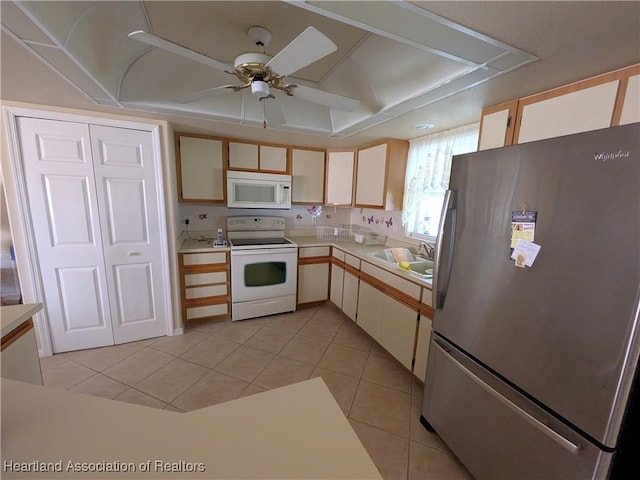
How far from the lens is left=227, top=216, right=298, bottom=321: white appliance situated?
2928 millimetres

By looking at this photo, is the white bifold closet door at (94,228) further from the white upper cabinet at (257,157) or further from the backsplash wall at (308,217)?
the white upper cabinet at (257,157)

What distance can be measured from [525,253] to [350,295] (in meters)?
2.02

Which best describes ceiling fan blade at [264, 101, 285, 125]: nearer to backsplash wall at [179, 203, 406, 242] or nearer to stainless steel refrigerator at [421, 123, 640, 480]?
stainless steel refrigerator at [421, 123, 640, 480]

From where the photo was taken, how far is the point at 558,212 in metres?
1.00

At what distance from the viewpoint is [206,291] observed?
113 inches

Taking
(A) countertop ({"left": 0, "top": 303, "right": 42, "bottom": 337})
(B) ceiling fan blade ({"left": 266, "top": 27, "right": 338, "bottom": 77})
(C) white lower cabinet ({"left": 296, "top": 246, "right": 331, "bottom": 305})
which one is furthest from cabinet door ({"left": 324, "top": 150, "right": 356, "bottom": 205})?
(A) countertop ({"left": 0, "top": 303, "right": 42, "bottom": 337})

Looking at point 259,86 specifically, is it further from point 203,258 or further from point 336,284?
point 336,284

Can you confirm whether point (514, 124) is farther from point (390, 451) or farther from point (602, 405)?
point (390, 451)

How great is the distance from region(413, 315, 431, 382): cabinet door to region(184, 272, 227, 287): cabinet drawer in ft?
6.77

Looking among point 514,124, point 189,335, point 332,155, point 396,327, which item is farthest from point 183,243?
point 514,124

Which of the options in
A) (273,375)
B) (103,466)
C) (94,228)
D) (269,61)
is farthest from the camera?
(94,228)

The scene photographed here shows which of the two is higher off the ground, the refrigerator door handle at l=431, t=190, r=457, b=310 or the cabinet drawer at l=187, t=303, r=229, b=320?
the refrigerator door handle at l=431, t=190, r=457, b=310

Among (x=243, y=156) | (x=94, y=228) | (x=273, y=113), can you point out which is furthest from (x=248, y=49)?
(x=94, y=228)

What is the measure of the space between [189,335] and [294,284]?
4.07ft
